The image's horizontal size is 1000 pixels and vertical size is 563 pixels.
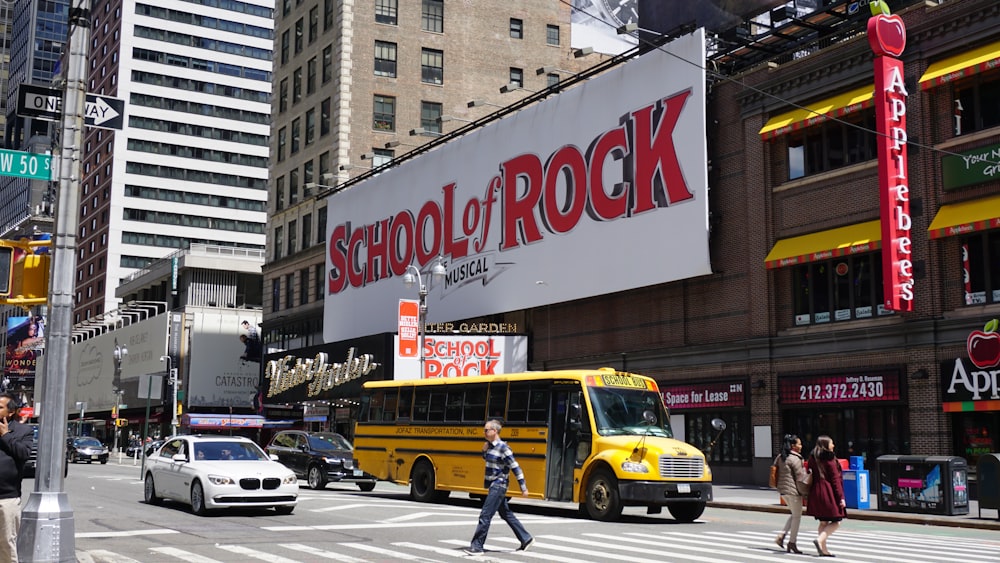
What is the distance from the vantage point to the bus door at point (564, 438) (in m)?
21.5

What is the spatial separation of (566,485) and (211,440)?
7.38m

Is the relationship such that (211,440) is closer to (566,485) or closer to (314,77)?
(566,485)

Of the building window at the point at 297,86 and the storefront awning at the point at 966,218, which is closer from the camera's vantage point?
the storefront awning at the point at 966,218

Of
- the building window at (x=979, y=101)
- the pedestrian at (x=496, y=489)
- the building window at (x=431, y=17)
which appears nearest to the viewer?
the pedestrian at (x=496, y=489)

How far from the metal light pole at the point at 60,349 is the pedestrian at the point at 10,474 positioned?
566mm

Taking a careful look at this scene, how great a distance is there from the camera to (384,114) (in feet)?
202

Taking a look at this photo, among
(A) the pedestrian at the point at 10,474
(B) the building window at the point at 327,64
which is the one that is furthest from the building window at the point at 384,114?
(A) the pedestrian at the point at 10,474

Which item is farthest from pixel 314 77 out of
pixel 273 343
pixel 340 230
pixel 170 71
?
pixel 170 71

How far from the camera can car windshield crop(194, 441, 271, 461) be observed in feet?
70.6

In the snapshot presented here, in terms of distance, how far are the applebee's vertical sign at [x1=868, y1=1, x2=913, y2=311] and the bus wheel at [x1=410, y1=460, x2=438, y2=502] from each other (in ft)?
42.0

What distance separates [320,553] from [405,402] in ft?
40.3

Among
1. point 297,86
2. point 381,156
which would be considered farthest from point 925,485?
point 297,86

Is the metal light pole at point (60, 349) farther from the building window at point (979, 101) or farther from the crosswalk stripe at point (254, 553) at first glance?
the building window at point (979, 101)

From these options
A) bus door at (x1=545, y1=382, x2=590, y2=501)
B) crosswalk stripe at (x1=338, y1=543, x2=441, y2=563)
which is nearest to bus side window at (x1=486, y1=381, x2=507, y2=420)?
bus door at (x1=545, y1=382, x2=590, y2=501)
